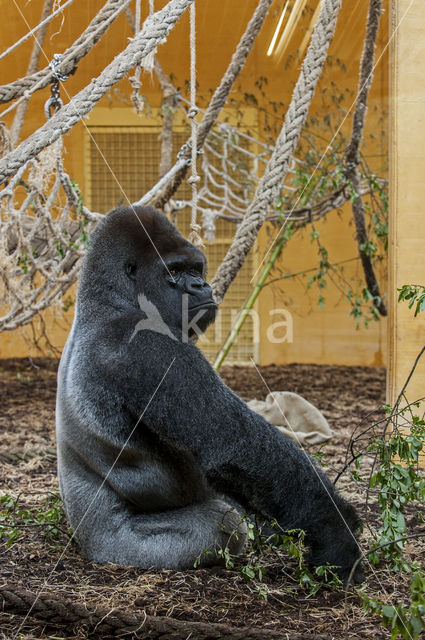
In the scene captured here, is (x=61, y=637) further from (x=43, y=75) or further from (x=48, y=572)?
(x=43, y=75)

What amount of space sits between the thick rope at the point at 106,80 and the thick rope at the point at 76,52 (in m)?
0.18

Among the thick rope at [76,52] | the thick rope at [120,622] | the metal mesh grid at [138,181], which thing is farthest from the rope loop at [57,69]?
the metal mesh grid at [138,181]

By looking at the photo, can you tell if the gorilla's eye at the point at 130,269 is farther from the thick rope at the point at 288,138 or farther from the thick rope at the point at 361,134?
the thick rope at the point at 361,134

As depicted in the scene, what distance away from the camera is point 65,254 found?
4594mm

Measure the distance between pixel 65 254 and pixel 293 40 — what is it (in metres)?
2.04

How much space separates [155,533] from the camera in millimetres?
2023

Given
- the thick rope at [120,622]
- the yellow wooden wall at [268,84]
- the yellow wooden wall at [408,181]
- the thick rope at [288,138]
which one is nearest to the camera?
the thick rope at [120,622]

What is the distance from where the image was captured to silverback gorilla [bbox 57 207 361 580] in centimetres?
191

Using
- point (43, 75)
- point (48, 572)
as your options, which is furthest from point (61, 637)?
point (43, 75)

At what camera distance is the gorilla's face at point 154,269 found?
2.12m

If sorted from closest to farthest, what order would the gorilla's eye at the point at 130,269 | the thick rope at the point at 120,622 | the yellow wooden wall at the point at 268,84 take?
the thick rope at the point at 120,622
the gorilla's eye at the point at 130,269
the yellow wooden wall at the point at 268,84

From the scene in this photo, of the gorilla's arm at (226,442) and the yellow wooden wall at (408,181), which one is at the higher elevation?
the yellow wooden wall at (408,181)

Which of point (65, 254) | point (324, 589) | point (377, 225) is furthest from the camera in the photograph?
point (377, 225)

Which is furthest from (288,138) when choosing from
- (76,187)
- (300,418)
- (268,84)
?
(268,84)
